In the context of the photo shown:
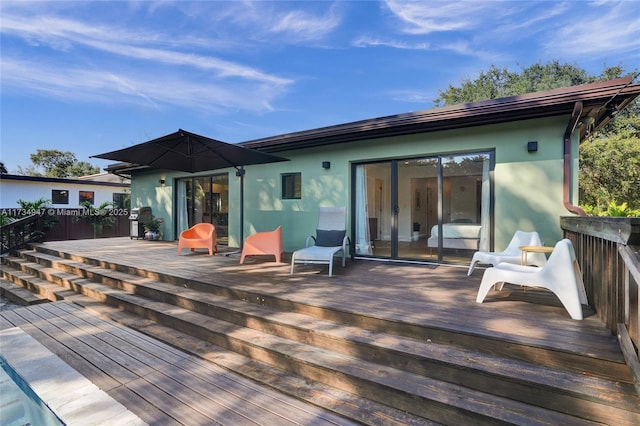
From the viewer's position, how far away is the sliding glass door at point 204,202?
8.51 m

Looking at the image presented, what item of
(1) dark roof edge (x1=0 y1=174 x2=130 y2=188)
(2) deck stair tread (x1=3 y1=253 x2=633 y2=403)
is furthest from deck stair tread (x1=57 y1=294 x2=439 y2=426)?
(1) dark roof edge (x1=0 y1=174 x2=130 y2=188)

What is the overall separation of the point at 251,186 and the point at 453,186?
4.63 metres

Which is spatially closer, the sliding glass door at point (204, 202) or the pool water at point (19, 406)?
the pool water at point (19, 406)

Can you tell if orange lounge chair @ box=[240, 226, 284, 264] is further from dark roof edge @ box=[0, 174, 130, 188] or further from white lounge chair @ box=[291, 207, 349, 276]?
dark roof edge @ box=[0, 174, 130, 188]

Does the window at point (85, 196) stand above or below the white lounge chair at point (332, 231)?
above

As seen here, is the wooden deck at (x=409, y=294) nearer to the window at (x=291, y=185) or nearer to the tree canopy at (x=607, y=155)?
the window at (x=291, y=185)

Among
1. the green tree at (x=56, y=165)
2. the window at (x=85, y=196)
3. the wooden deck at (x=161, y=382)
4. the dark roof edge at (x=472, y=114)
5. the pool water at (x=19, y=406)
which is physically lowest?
the pool water at (x=19, y=406)

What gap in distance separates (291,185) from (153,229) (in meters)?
5.32

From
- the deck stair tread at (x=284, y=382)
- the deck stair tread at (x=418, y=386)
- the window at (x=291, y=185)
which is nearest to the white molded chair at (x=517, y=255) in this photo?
the deck stair tread at (x=418, y=386)

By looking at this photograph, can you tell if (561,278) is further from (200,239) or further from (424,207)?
(200,239)

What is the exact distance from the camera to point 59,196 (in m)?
16.1

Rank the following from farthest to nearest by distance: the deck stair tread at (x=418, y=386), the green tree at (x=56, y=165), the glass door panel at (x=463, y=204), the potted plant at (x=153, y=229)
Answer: the green tree at (x=56, y=165)
the potted plant at (x=153, y=229)
the glass door panel at (x=463, y=204)
the deck stair tread at (x=418, y=386)

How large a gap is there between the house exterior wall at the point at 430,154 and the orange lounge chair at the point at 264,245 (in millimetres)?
1325

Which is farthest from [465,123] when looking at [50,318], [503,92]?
[503,92]
